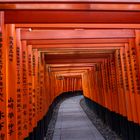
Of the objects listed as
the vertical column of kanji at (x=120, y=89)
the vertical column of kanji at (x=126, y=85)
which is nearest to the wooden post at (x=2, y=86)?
the vertical column of kanji at (x=126, y=85)

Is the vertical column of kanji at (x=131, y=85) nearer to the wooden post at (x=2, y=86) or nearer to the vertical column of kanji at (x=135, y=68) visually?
the vertical column of kanji at (x=135, y=68)

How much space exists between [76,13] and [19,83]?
84.5 inches

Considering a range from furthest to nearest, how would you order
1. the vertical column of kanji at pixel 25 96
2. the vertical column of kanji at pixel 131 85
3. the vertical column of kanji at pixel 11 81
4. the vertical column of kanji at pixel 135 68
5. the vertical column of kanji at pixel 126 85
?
the vertical column of kanji at pixel 126 85 < the vertical column of kanji at pixel 131 85 < the vertical column of kanji at pixel 135 68 < the vertical column of kanji at pixel 25 96 < the vertical column of kanji at pixel 11 81

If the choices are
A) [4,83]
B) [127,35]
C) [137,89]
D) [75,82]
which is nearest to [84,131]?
[137,89]

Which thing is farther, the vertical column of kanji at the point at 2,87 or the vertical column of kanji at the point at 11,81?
the vertical column of kanji at the point at 11,81

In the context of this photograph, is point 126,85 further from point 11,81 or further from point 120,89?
point 11,81

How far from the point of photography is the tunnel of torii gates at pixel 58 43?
4.60 metres

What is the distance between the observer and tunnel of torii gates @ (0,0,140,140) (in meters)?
4.60

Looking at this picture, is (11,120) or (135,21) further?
(135,21)

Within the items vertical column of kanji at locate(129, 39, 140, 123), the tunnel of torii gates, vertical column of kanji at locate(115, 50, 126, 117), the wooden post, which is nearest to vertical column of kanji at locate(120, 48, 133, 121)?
the tunnel of torii gates

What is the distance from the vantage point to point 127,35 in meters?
7.86

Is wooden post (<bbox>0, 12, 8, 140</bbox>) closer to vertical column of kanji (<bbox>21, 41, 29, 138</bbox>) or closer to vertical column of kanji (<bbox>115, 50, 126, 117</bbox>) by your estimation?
vertical column of kanji (<bbox>21, 41, 29, 138</bbox>)

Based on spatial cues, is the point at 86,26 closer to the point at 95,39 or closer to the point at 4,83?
the point at 95,39

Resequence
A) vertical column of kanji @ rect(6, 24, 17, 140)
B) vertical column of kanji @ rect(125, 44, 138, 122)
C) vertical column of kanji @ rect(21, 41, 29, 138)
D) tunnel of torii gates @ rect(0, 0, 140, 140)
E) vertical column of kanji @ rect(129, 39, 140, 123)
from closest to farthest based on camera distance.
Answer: tunnel of torii gates @ rect(0, 0, 140, 140) < vertical column of kanji @ rect(6, 24, 17, 140) < vertical column of kanji @ rect(21, 41, 29, 138) < vertical column of kanji @ rect(129, 39, 140, 123) < vertical column of kanji @ rect(125, 44, 138, 122)
